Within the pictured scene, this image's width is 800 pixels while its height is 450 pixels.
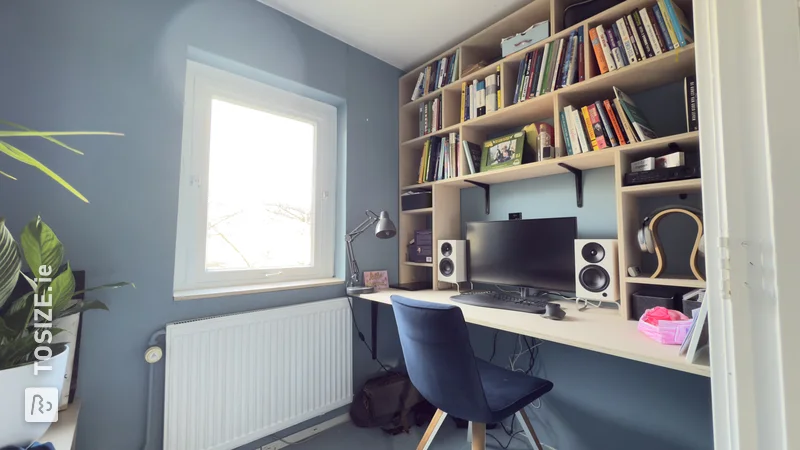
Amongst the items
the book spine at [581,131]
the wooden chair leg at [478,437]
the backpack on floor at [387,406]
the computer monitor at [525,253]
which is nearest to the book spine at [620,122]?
the book spine at [581,131]

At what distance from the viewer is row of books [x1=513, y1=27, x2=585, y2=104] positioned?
1545 mm

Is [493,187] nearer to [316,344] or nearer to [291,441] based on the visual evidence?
[316,344]

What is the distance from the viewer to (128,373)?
1387 millimetres

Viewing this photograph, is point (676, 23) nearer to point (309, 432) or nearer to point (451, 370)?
point (451, 370)

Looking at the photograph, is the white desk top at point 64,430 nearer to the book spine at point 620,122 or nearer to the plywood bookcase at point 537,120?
the plywood bookcase at point 537,120

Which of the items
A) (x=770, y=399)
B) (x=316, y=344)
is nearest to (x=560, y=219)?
(x=770, y=399)

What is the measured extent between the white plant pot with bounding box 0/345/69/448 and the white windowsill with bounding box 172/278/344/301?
0.73 meters

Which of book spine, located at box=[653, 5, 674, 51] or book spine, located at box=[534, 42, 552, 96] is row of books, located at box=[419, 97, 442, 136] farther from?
book spine, located at box=[653, 5, 674, 51]

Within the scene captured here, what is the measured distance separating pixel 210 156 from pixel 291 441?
163 cm

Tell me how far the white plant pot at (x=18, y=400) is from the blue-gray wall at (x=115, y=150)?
61 centimetres

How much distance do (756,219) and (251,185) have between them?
1.99 meters

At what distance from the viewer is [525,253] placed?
1.73 metres

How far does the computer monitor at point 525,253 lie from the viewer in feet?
5.21

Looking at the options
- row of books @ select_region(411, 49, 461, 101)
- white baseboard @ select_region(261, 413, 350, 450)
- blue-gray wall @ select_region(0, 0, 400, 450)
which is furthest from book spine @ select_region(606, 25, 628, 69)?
white baseboard @ select_region(261, 413, 350, 450)
